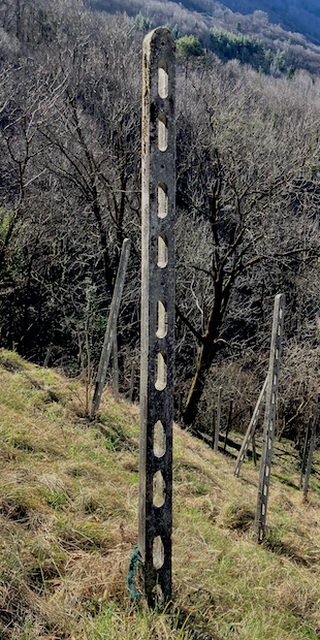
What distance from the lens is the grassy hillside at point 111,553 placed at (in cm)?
238

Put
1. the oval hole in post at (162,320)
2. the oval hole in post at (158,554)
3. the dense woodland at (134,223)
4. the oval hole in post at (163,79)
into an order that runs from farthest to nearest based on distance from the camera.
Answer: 1. the dense woodland at (134,223)
2. the oval hole in post at (158,554)
3. the oval hole in post at (162,320)
4. the oval hole in post at (163,79)

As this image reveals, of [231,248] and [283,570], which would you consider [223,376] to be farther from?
[283,570]

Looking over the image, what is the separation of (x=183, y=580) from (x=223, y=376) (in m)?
14.7

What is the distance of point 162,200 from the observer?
2338 millimetres

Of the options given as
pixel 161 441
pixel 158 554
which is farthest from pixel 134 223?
pixel 158 554

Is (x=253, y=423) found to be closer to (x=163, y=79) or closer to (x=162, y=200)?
(x=162, y=200)

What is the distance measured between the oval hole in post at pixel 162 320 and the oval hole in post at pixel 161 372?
4.1 inches

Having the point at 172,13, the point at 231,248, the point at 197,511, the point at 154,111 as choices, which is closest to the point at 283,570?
the point at 197,511

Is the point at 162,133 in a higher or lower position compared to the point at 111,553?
higher

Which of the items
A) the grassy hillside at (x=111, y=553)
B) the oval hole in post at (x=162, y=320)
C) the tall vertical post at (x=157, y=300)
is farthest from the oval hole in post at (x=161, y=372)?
the grassy hillside at (x=111, y=553)

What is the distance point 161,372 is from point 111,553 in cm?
132

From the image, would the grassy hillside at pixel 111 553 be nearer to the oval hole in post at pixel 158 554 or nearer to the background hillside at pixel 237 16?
the oval hole in post at pixel 158 554

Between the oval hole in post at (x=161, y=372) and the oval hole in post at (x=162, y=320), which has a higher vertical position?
the oval hole in post at (x=162, y=320)

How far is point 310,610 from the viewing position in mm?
3258
